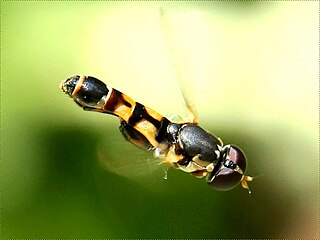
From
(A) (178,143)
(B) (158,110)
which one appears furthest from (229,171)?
(B) (158,110)

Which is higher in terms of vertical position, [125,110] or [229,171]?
[125,110]

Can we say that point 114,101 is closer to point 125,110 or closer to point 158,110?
point 125,110

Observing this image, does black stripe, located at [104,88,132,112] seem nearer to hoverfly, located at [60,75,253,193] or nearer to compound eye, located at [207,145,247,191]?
hoverfly, located at [60,75,253,193]

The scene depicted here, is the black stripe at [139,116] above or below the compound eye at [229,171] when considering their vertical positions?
above

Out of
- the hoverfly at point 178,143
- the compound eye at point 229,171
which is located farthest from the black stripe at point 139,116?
the compound eye at point 229,171

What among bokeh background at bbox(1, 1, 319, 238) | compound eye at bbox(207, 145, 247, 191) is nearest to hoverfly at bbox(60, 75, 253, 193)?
compound eye at bbox(207, 145, 247, 191)

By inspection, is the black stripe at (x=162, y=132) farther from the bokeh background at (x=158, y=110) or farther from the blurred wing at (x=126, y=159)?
the bokeh background at (x=158, y=110)

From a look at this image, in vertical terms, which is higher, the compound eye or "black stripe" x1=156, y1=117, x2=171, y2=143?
"black stripe" x1=156, y1=117, x2=171, y2=143

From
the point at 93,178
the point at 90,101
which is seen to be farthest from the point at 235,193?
the point at 90,101
